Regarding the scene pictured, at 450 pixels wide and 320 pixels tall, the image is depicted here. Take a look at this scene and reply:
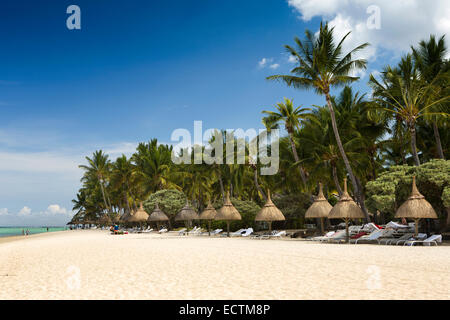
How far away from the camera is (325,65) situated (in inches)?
751

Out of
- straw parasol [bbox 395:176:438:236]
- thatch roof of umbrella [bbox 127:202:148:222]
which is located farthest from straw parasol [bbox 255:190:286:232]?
thatch roof of umbrella [bbox 127:202:148:222]

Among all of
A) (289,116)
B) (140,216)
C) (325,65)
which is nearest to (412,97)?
(325,65)

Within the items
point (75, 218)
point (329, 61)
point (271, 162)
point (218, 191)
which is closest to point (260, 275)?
point (329, 61)

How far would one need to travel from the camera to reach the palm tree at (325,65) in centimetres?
1895

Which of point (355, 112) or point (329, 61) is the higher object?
point (329, 61)

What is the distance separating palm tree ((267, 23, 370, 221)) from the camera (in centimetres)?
1895

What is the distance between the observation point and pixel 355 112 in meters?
23.0

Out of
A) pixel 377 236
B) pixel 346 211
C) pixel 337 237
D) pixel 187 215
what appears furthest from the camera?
pixel 187 215

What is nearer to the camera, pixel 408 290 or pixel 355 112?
pixel 408 290

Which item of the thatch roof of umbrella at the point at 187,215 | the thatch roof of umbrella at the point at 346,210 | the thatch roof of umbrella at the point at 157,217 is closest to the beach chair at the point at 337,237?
the thatch roof of umbrella at the point at 346,210

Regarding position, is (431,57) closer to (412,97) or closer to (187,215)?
(412,97)

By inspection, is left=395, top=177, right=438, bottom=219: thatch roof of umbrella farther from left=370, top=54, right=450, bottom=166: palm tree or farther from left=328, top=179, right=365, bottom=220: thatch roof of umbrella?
left=370, top=54, right=450, bottom=166: palm tree
